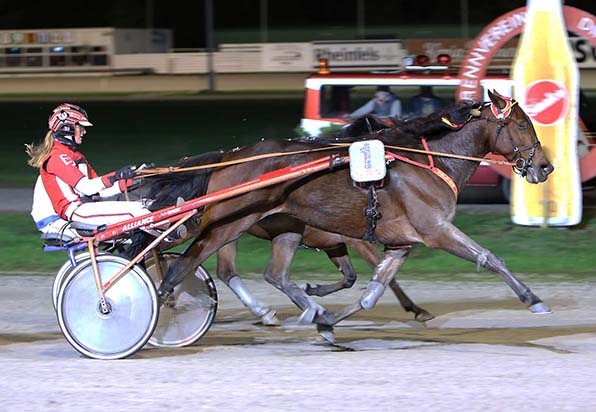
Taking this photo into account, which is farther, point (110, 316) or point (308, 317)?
point (308, 317)

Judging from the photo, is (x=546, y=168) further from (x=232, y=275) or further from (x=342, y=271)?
(x=232, y=275)

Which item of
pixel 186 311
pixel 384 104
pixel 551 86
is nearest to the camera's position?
pixel 186 311

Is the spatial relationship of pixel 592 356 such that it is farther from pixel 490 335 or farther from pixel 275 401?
pixel 275 401

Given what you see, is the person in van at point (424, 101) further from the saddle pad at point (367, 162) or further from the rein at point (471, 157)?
the saddle pad at point (367, 162)

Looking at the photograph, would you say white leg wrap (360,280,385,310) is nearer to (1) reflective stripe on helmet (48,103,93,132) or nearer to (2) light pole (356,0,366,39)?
(1) reflective stripe on helmet (48,103,93,132)

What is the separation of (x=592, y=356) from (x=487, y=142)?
1628 mm

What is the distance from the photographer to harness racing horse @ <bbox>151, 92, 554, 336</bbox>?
283 inches

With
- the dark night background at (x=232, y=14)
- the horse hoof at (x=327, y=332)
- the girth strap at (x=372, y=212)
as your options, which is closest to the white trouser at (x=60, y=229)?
the horse hoof at (x=327, y=332)

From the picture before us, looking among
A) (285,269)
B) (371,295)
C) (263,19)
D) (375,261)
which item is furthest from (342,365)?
(263,19)

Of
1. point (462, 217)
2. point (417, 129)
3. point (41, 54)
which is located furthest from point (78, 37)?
point (417, 129)

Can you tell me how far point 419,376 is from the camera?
606 centimetres

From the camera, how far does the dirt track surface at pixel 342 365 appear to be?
5.58m

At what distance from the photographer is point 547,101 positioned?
11.3 metres

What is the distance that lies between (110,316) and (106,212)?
670 mm
